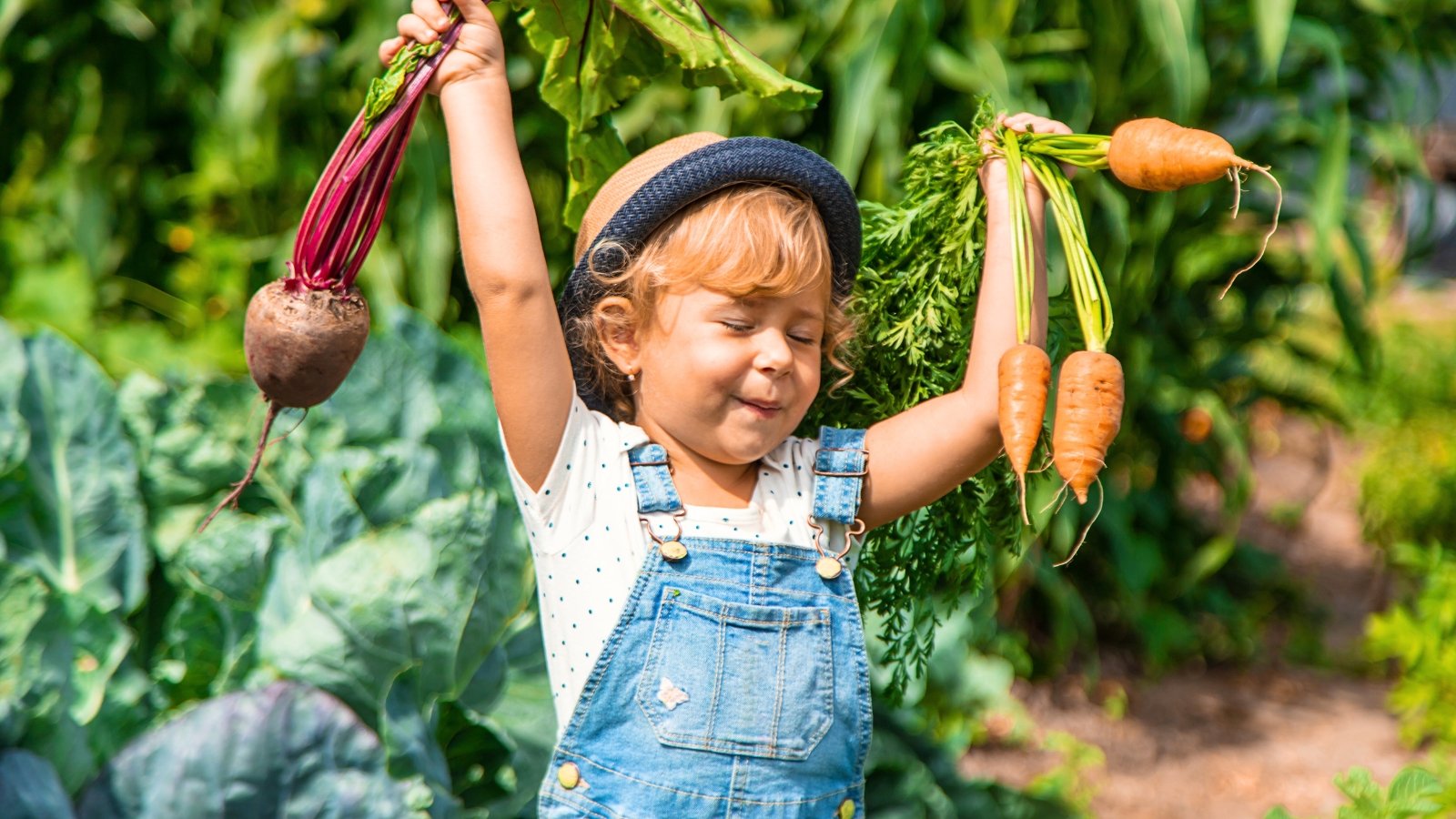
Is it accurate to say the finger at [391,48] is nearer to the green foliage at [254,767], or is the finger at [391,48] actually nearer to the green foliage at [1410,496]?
the green foliage at [254,767]

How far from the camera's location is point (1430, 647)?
2.88 meters

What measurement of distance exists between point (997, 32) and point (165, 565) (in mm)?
1967

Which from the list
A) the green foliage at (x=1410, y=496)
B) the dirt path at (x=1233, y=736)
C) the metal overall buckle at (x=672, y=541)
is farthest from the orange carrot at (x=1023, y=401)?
the green foliage at (x=1410, y=496)

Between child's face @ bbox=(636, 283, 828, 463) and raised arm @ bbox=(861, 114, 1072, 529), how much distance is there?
117mm

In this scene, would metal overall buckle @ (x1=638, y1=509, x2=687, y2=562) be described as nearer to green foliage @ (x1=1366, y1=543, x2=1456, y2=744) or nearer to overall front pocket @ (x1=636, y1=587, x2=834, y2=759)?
overall front pocket @ (x1=636, y1=587, x2=834, y2=759)

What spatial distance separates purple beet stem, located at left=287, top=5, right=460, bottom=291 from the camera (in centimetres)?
126

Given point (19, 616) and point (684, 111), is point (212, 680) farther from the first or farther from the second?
point (684, 111)

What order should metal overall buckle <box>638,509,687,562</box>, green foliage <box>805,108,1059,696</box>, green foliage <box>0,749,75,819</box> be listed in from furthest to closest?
green foliage <box>0,749,75,819</box> < green foliage <box>805,108,1059,696</box> < metal overall buckle <box>638,509,687,562</box>

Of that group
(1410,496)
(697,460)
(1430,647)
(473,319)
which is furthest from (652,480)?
(1410,496)

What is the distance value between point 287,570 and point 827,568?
3.23 ft

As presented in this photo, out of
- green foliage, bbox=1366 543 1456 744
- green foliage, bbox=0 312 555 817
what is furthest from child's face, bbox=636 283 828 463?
green foliage, bbox=1366 543 1456 744

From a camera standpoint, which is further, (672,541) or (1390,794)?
(1390,794)

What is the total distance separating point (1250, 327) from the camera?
3.44 metres

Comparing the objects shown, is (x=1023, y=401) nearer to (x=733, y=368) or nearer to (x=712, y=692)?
(x=733, y=368)
